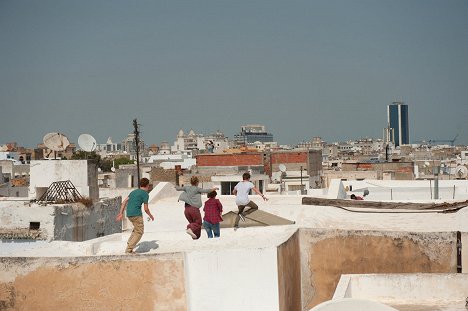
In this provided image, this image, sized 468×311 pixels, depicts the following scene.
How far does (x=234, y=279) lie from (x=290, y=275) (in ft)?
3.44

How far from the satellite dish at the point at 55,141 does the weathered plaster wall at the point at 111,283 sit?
10199 millimetres

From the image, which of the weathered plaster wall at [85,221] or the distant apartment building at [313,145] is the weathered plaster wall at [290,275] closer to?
the weathered plaster wall at [85,221]

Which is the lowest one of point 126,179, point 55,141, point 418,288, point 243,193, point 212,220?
point 418,288

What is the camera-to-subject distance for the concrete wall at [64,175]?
1545 centimetres

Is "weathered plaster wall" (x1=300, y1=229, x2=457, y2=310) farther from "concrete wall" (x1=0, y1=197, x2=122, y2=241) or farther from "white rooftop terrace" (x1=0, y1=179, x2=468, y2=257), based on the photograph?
"concrete wall" (x1=0, y1=197, x2=122, y2=241)

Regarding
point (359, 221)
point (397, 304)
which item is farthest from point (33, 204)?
point (397, 304)

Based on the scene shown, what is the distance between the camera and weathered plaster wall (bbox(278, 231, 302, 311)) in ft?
24.5

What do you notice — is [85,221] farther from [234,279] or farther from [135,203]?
[234,279]

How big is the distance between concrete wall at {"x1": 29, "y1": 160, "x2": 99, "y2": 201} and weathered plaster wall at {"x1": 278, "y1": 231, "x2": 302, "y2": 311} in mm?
7743

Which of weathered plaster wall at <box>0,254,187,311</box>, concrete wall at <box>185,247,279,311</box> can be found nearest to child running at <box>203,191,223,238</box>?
concrete wall at <box>185,247,279,311</box>

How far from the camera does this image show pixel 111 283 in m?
7.18

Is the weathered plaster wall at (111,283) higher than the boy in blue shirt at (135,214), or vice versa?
the boy in blue shirt at (135,214)

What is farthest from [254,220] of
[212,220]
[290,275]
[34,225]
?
[34,225]

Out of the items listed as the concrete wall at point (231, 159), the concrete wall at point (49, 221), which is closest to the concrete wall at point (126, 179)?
the concrete wall at point (231, 159)
